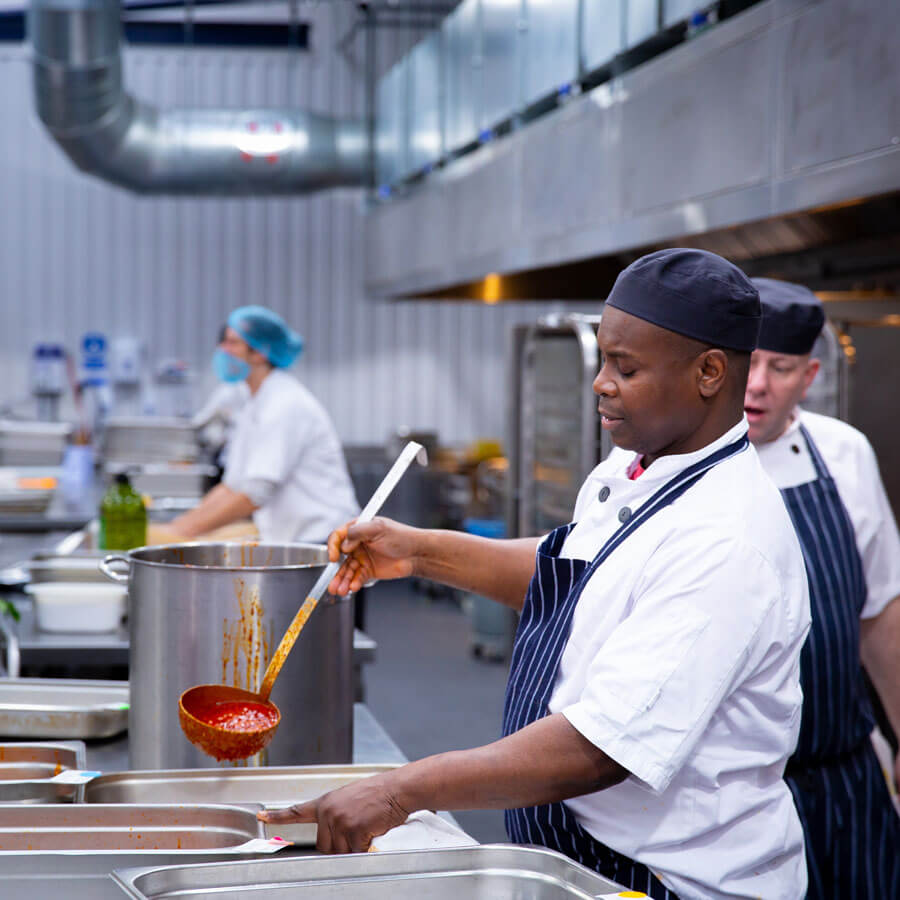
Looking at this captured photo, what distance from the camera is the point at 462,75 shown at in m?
6.03

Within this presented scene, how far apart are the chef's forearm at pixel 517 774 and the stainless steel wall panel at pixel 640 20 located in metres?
3.19

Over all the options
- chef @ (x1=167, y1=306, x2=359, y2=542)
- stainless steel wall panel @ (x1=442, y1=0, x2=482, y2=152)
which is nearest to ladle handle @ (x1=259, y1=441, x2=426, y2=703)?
chef @ (x1=167, y1=306, x2=359, y2=542)

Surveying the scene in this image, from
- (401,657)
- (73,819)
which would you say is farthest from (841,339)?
(401,657)

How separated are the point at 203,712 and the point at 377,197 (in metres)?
6.87

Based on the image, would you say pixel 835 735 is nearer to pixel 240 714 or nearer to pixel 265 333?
pixel 240 714

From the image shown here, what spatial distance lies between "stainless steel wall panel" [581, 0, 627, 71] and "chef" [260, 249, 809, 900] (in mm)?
3224

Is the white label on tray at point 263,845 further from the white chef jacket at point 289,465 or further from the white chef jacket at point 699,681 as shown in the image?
the white chef jacket at point 289,465

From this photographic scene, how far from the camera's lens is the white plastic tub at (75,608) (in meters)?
2.12

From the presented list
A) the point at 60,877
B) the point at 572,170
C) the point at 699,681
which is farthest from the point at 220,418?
the point at 699,681

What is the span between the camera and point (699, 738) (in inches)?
42.5

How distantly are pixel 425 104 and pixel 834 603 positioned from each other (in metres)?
5.46

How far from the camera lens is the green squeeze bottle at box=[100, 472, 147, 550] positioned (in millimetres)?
2811

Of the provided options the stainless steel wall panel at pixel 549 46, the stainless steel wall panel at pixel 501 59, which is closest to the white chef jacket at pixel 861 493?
the stainless steel wall panel at pixel 549 46

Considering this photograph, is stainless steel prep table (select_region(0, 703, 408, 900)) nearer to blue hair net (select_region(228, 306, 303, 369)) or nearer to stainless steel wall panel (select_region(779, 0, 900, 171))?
stainless steel wall panel (select_region(779, 0, 900, 171))
